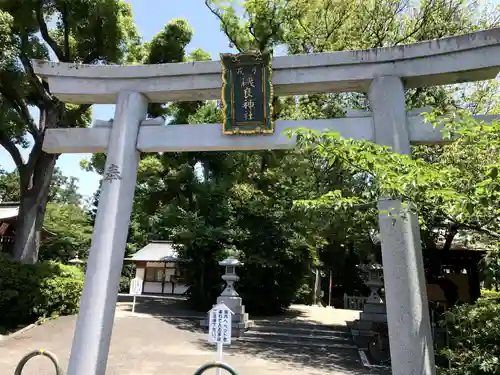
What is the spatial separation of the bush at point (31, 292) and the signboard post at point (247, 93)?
927 centimetres

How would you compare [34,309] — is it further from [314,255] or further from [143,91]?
[314,255]

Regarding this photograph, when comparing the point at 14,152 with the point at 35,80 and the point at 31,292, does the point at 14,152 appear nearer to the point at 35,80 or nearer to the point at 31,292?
the point at 35,80

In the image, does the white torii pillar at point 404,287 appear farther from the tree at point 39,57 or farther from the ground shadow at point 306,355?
the tree at point 39,57

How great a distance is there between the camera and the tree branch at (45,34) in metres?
12.3

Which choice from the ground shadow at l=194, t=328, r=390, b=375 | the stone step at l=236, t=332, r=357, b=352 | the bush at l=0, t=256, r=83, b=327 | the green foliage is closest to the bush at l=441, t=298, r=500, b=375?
Result: the ground shadow at l=194, t=328, r=390, b=375

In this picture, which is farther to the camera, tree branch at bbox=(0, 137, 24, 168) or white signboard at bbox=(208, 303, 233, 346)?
tree branch at bbox=(0, 137, 24, 168)

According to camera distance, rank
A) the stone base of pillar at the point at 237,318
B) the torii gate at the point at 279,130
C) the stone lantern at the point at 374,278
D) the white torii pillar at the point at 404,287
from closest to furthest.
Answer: the white torii pillar at the point at 404,287 < the torii gate at the point at 279,130 < the stone base of pillar at the point at 237,318 < the stone lantern at the point at 374,278

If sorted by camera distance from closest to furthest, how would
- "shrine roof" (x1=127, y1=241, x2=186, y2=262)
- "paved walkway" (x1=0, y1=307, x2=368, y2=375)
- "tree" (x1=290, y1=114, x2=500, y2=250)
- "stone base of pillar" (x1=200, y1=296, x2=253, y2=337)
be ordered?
"tree" (x1=290, y1=114, x2=500, y2=250) < "paved walkway" (x1=0, y1=307, x2=368, y2=375) < "stone base of pillar" (x1=200, y1=296, x2=253, y2=337) < "shrine roof" (x1=127, y1=241, x2=186, y2=262)

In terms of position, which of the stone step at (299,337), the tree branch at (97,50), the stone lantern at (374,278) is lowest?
the stone step at (299,337)

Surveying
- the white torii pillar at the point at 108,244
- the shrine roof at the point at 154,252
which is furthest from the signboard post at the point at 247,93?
the shrine roof at the point at 154,252

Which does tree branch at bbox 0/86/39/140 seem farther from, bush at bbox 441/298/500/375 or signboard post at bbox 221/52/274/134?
bush at bbox 441/298/500/375

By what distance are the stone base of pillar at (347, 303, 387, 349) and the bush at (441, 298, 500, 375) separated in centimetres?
432

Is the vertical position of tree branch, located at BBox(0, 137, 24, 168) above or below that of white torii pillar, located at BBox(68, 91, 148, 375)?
above

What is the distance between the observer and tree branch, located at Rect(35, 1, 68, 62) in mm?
12267
